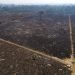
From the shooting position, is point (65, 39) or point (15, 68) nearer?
point (15, 68)

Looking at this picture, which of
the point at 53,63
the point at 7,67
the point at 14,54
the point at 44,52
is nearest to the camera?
the point at 7,67

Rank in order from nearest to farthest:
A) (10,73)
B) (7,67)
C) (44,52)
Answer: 1. (10,73)
2. (7,67)
3. (44,52)

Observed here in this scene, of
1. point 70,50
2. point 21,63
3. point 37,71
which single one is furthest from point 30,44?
point 37,71

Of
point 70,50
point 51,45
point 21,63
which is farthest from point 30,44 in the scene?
point 21,63

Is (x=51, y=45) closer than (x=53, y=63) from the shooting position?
No

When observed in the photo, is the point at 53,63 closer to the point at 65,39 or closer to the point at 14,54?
the point at 14,54

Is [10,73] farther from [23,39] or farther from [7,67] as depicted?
[23,39]
